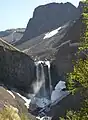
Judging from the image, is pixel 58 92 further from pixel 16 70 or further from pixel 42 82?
pixel 16 70

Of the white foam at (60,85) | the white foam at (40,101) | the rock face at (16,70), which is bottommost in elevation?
the white foam at (40,101)

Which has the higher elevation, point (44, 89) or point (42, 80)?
point (42, 80)

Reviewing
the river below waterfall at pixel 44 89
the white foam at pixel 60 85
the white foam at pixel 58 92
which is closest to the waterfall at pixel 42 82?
the river below waterfall at pixel 44 89

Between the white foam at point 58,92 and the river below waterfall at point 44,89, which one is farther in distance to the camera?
the white foam at point 58,92

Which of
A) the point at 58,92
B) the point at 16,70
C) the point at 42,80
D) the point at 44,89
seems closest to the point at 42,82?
the point at 42,80

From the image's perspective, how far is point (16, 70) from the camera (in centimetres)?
9638

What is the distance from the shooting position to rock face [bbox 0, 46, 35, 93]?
93312 millimetres

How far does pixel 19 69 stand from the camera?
3834 inches

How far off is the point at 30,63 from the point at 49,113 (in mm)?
30736

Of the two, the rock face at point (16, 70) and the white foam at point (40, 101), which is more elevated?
the rock face at point (16, 70)

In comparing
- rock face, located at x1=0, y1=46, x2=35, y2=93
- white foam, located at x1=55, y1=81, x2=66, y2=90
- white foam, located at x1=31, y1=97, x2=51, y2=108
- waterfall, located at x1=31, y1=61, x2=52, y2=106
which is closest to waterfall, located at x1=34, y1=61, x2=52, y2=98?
waterfall, located at x1=31, y1=61, x2=52, y2=106

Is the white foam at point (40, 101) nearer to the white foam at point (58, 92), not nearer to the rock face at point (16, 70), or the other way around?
the white foam at point (58, 92)

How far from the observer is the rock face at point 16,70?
9331cm

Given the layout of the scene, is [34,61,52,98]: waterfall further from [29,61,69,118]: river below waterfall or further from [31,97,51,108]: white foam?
[31,97,51,108]: white foam
